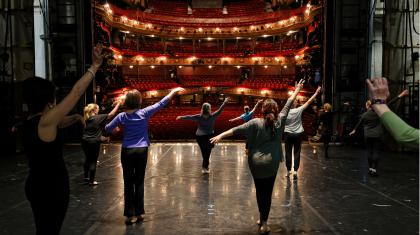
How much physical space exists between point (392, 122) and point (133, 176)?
A: 4.17 meters

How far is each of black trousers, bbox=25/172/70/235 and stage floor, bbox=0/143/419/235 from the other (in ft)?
8.02

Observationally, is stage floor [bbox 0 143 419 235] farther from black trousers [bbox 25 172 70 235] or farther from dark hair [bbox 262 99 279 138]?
black trousers [bbox 25 172 70 235]

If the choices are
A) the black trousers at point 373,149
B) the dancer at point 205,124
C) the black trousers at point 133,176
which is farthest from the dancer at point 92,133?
the black trousers at point 373,149

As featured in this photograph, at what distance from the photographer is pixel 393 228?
5.54 metres

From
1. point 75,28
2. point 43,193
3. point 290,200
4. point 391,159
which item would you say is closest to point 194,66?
point 75,28

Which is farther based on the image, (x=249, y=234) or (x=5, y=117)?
(x=5, y=117)

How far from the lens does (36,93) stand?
117 inches

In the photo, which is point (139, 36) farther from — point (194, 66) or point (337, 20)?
point (337, 20)

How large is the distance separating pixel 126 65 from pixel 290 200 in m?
33.8

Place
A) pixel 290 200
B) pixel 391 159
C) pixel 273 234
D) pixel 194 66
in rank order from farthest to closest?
pixel 194 66 < pixel 391 159 < pixel 290 200 < pixel 273 234

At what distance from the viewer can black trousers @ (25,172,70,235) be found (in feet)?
9.67

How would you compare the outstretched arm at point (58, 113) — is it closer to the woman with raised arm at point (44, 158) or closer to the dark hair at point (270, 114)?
the woman with raised arm at point (44, 158)

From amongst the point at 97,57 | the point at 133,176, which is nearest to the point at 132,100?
the point at 133,176

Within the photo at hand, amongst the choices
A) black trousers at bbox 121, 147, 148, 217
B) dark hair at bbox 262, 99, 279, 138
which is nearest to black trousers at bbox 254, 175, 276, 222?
dark hair at bbox 262, 99, 279, 138
